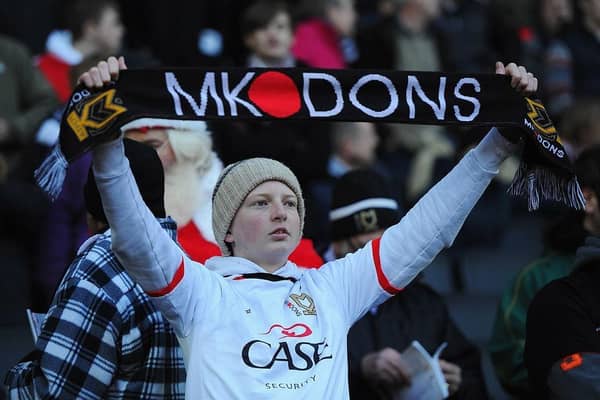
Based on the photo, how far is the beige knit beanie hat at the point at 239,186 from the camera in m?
3.67

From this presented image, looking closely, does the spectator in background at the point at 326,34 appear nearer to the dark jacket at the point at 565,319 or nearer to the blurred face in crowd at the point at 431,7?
the blurred face in crowd at the point at 431,7

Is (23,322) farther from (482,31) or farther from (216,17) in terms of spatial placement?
(482,31)

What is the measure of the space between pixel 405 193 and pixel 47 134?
105 inches

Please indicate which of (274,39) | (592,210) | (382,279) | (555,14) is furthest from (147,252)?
(555,14)

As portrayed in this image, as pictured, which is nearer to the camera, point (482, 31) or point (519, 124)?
point (519, 124)

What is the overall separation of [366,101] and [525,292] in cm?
166

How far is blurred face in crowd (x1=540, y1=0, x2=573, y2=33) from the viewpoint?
9.69m

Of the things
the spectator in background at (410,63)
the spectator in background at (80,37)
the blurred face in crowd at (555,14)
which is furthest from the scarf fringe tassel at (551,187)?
the blurred face in crowd at (555,14)

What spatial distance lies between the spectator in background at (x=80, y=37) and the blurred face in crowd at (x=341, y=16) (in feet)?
5.95

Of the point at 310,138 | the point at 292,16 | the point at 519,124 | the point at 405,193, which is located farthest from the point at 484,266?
the point at 519,124

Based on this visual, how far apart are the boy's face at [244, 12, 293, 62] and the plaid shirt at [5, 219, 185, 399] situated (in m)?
4.03

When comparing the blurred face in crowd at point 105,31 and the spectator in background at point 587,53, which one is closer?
the blurred face in crowd at point 105,31

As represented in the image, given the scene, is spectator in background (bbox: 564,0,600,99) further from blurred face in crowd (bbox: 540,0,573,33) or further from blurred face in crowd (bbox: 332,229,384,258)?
blurred face in crowd (bbox: 332,229,384,258)

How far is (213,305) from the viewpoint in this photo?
3.46 m
